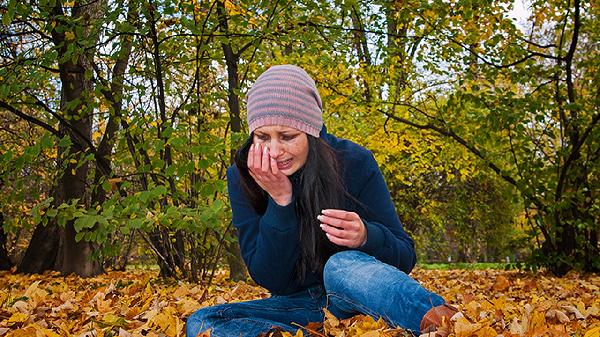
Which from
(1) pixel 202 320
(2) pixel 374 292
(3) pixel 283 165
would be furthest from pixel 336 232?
(1) pixel 202 320

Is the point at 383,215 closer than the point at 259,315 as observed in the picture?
No

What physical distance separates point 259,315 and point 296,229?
0.40 meters

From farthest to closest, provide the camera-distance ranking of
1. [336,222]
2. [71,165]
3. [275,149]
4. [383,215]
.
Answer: [71,165] → [383,215] → [275,149] → [336,222]

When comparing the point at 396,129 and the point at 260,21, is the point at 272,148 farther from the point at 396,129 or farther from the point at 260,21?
the point at 396,129

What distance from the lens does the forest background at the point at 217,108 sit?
4336mm

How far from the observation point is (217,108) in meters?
7.56

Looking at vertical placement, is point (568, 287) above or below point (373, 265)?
below

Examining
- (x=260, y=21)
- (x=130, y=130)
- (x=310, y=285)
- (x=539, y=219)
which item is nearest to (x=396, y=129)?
(x=539, y=219)

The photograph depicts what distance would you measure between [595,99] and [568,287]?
2646 mm

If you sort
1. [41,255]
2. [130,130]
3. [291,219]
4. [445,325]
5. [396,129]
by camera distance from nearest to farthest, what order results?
1. [445,325]
2. [291,219]
3. [130,130]
4. [41,255]
5. [396,129]

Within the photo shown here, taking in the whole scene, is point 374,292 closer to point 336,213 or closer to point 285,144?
point 336,213

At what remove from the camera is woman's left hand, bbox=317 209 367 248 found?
82.1 inches

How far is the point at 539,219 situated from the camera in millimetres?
6992

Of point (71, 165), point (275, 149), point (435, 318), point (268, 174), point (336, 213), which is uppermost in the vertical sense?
point (71, 165)
